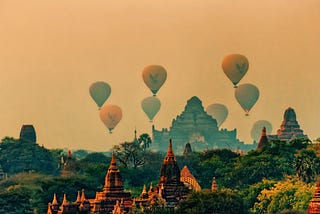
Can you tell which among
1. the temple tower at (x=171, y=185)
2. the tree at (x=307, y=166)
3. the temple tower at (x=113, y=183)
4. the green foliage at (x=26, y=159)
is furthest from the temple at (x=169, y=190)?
the green foliage at (x=26, y=159)

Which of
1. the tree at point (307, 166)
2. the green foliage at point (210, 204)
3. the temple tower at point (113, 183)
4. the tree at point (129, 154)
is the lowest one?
the green foliage at point (210, 204)

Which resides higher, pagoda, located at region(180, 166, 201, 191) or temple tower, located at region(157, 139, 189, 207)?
pagoda, located at region(180, 166, 201, 191)

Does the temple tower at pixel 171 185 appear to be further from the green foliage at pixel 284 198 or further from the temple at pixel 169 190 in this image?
the green foliage at pixel 284 198

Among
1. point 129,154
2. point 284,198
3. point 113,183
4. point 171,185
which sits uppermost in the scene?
point 129,154

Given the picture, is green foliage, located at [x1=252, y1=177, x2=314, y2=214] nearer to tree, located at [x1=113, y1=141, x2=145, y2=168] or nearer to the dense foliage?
the dense foliage

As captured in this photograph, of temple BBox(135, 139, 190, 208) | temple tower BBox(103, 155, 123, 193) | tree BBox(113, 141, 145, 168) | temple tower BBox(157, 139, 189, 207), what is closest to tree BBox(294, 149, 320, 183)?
temple BBox(135, 139, 190, 208)

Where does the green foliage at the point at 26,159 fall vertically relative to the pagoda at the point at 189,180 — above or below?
above

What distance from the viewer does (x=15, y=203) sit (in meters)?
136

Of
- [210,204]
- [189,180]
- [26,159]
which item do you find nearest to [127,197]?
[210,204]

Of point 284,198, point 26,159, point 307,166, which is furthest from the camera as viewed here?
point 26,159

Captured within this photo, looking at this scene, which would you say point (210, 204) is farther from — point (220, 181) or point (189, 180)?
point (220, 181)

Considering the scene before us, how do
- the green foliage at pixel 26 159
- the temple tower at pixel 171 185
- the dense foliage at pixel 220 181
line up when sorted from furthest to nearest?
the green foliage at pixel 26 159 → the temple tower at pixel 171 185 → the dense foliage at pixel 220 181

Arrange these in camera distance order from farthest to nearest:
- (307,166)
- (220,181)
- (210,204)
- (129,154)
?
(129,154) → (220,181) → (307,166) → (210,204)

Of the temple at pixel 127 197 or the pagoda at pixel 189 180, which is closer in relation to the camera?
the temple at pixel 127 197
